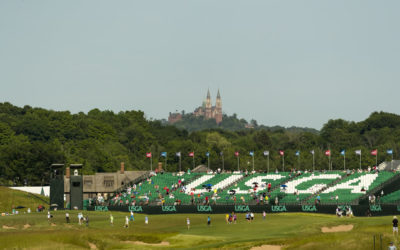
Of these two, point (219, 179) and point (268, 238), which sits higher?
point (219, 179)

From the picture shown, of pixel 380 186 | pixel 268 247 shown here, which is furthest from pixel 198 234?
pixel 380 186

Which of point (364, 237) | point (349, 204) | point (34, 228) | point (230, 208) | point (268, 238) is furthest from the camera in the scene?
point (230, 208)

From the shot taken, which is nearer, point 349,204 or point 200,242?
→ point 200,242

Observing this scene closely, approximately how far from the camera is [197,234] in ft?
269

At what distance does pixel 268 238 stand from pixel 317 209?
28.0 m

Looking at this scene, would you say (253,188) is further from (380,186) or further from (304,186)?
(380,186)

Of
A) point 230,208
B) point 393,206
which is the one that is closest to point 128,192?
point 230,208

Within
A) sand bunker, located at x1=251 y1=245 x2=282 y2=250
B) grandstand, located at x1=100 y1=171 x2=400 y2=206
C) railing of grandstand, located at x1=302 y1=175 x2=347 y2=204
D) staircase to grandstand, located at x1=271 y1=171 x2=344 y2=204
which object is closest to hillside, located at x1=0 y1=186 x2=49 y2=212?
grandstand, located at x1=100 y1=171 x2=400 y2=206

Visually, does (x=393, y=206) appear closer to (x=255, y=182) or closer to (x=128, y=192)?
(x=255, y=182)

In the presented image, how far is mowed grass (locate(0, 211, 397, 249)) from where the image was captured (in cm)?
7012

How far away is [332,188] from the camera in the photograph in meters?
109

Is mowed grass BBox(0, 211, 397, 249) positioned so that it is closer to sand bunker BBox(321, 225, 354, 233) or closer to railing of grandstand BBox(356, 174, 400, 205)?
sand bunker BBox(321, 225, 354, 233)

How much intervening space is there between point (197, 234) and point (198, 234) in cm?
11

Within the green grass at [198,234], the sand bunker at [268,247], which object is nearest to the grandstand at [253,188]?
the green grass at [198,234]
